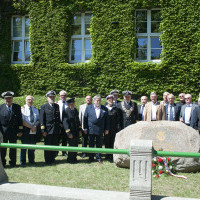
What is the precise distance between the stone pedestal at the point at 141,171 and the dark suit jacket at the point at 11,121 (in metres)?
5.21

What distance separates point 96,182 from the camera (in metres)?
5.93

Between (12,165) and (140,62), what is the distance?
8087 millimetres

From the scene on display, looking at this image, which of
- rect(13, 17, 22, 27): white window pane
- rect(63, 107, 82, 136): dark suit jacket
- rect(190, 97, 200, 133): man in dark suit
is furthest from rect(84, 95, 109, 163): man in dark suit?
rect(13, 17, 22, 27): white window pane

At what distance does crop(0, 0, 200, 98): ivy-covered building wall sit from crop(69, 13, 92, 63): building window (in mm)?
301

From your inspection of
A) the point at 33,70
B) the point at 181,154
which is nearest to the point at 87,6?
the point at 33,70

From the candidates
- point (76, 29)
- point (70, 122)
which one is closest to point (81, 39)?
point (76, 29)

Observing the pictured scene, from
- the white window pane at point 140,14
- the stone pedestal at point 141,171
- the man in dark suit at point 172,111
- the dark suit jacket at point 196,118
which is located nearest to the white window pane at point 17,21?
the white window pane at point 140,14

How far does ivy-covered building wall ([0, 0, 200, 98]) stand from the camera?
12406mm

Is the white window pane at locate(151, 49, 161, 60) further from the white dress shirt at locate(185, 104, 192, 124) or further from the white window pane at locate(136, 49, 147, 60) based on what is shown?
the white dress shirt at locate(185, 104, 192, 124)

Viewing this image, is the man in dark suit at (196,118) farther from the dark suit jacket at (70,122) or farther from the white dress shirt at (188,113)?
the dark suit jacket at (70,122)

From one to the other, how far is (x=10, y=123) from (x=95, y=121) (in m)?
2.41

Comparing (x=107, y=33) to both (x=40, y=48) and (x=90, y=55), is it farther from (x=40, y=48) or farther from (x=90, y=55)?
(x=40, y=48)

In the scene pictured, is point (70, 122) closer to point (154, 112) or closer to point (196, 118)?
point (154, 112)

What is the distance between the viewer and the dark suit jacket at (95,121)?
316 inches
